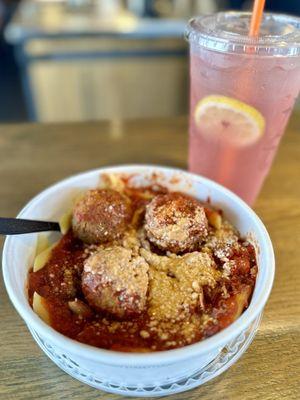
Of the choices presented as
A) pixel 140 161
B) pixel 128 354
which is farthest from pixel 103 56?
pixel 128 354

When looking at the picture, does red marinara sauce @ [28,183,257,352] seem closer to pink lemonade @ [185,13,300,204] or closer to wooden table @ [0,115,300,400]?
wooden table @ [0,115,300,400]

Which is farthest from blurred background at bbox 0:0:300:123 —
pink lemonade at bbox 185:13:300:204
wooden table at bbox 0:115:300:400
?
pink lemonade at bbox 185:13:300:204

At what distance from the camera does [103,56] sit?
2578 mm

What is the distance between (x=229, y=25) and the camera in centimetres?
95

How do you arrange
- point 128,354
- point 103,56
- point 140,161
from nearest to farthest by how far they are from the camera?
point 128,354
point 140,161
point 103,56

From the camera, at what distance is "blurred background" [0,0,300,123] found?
2.52 meters

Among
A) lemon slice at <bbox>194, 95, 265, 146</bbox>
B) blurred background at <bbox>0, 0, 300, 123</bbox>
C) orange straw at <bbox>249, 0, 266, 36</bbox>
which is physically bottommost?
blurred background at <bbox>0, 0, 300, 123</bbox>

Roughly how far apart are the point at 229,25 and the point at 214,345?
0.72m

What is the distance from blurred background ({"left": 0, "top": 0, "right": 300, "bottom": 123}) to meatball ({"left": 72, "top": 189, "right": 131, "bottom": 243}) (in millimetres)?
1787

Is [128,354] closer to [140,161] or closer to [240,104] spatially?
[240,104]

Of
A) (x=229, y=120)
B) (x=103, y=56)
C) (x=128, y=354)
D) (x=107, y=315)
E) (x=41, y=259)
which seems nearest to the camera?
(x=128, y=354)

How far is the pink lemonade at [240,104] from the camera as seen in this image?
855mm

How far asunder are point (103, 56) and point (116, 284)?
2169mm

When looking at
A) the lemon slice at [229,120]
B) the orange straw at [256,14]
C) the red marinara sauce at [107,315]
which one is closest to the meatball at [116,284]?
the red marinara sauce at [107,315]
